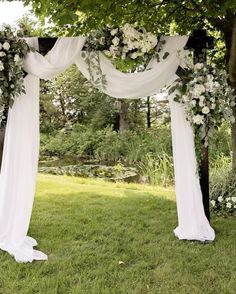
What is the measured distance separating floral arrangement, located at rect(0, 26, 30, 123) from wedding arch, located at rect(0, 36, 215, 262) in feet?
0.34

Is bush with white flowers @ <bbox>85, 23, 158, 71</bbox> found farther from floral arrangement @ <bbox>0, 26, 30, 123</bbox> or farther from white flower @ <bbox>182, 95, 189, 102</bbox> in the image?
floral arrangement @ <bbox>0, 26, 30, 123</bbox>

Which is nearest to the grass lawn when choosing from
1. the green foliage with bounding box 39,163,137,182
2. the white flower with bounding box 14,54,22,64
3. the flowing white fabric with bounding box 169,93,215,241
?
the flowing white fabric with bounding box 169,93,215,241

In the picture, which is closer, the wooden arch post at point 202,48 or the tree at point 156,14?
the wooden arch post at point 202,48

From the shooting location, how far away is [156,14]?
18.9 feet

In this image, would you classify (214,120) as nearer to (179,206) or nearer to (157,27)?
(179,206)

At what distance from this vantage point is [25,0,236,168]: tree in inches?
185

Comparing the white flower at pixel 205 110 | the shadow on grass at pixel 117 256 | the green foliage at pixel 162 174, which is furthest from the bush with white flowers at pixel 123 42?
the green foliage at pixel 162 174

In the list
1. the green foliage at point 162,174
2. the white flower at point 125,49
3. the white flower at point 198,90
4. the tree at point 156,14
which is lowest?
the green foliage at point 162,174

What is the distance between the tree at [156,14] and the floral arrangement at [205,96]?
79 cm

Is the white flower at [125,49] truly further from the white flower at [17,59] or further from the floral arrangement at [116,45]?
the white flower at [17,59]

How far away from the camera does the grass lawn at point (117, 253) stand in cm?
334

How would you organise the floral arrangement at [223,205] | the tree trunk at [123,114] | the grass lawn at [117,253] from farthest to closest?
the tree trunk at [123,114] < the floral arrangement at [223,205] < the grass lawn at [117,253]

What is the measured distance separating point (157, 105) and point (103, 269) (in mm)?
13625

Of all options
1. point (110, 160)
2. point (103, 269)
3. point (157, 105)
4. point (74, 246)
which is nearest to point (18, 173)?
point (74, 246)
